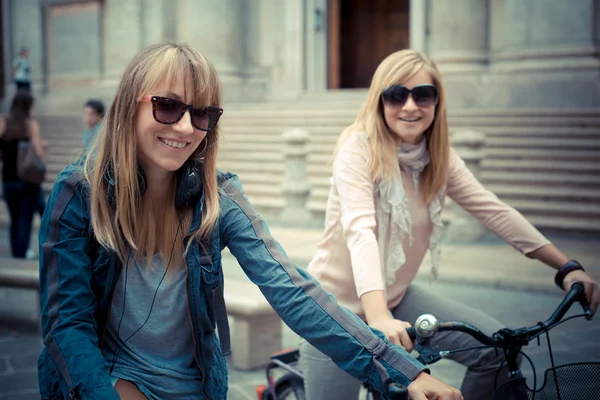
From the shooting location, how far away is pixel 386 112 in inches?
107

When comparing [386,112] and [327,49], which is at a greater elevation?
[327,49]

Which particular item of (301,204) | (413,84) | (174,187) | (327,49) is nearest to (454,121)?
(301,204)

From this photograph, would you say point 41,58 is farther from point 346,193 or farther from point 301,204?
point 346,193

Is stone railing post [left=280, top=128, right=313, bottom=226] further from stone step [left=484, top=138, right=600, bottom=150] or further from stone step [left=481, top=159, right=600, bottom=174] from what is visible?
stone step [left=484, top=138, right=600, bottom=150]

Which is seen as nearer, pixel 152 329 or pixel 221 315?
pixel 152 329

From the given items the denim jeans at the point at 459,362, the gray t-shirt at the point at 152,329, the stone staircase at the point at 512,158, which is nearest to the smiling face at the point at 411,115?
the denim jeans at the point at 459,362

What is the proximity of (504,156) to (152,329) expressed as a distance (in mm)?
9809

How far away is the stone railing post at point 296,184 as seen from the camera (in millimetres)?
10195

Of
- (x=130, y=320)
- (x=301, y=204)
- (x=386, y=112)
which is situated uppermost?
(x=386, y=112)

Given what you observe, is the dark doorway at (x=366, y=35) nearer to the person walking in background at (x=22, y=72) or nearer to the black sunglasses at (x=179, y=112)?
the person walking in background at (x=22, y=72)

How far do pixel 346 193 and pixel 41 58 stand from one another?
19.2 m

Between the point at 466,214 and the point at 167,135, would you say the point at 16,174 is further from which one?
the point at 167,135

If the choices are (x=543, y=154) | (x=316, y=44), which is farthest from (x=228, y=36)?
(x=543, y=154)

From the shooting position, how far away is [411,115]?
2691 millimetres
